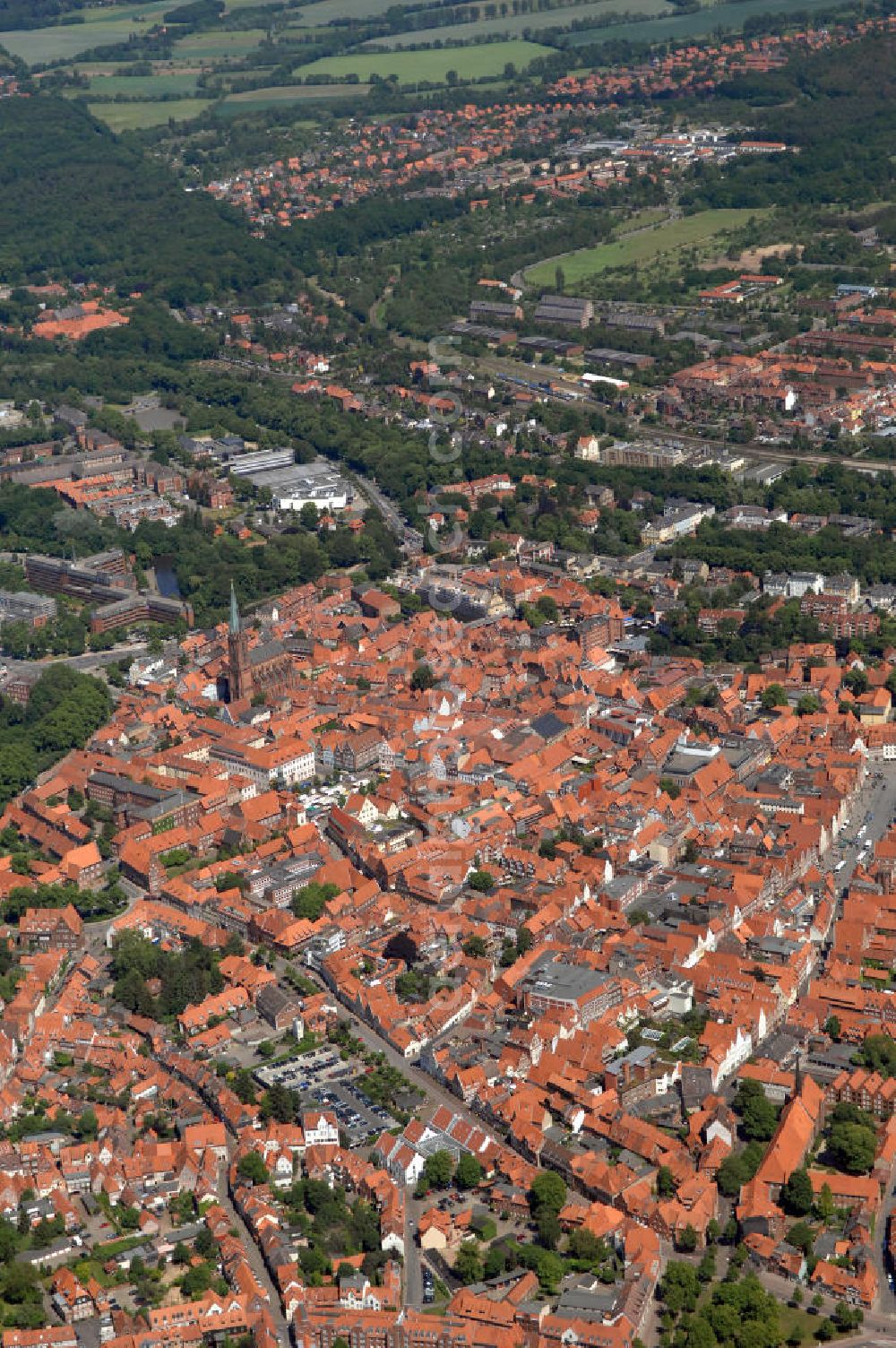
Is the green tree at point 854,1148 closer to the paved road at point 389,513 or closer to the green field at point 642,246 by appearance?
the paved road at point 389,513

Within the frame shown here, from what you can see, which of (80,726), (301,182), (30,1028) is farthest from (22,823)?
(301,182)

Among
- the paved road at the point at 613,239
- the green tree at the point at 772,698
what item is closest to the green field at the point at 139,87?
the paved road at the point at 613,239

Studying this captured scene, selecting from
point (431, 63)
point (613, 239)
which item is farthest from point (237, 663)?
point (431, 63)

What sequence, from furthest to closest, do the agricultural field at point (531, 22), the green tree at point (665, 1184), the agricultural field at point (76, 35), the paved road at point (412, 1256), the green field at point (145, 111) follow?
the agricultural field at point (76, 35) → the agricultural field at point (531, 22) → the green field at point (145, 111) → the green tree at point (665, 1184) → the paved road at point (412, 1256)

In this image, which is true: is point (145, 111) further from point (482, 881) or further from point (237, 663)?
point (482, 881)

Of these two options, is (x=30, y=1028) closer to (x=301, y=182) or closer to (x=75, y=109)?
(x=301, y=182)
